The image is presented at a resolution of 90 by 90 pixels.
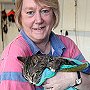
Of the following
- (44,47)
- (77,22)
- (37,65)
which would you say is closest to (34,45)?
(44,47)

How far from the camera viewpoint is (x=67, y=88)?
111 cm

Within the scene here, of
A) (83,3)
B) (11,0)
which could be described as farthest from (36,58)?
(11,0)

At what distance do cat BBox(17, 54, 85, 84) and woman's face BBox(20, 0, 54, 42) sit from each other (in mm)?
236

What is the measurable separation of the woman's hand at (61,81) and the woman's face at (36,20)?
11.7 inches

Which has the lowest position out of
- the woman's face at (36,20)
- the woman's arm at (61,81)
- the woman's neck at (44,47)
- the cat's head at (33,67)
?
the woman's arm at (61,81)

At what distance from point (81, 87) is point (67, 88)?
0.32ft

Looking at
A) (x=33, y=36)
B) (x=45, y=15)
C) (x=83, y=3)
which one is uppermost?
(x=83, y=3)

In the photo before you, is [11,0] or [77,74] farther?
[11,0]

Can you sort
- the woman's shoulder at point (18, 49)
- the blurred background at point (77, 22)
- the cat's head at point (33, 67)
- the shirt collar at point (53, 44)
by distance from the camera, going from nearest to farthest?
the cat's head at point (33, 67)
the woman's shoulder at point (18, 49)
the shirt collar at point (53, 44)
the blurred background at point (77, 22)

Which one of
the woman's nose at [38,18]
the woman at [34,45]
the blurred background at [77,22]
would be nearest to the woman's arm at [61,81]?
the woman at [34,45]

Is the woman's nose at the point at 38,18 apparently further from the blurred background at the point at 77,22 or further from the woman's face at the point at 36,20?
the blurred background at the point at 77,22

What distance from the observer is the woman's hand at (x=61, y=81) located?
1.08 metres

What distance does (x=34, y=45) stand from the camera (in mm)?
1276

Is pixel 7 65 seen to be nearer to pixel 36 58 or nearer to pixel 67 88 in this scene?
pixel 36 58
